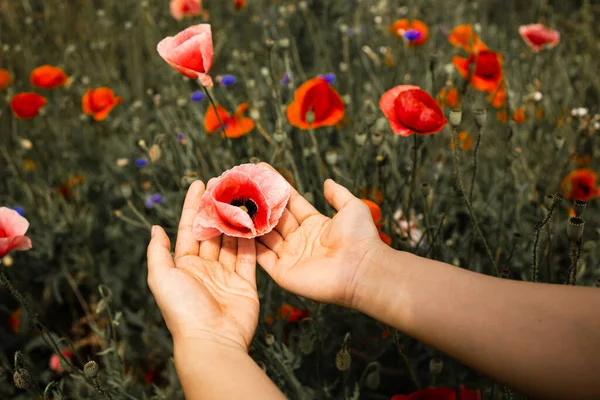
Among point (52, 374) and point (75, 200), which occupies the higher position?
point (75, 200)

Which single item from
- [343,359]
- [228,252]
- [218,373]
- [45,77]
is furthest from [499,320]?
[45,77]

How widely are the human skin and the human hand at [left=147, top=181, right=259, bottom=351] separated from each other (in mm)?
72

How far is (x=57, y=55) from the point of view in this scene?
330 cm

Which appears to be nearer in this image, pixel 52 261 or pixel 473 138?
pixel 52 261

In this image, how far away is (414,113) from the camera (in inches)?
48.9

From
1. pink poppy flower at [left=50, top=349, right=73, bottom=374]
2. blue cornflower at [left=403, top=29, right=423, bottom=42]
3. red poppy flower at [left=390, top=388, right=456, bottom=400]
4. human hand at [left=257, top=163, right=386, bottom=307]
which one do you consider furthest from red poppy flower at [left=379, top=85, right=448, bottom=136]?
A: pink poppy flower at [left=50, top=349, right=73, bottom=374]

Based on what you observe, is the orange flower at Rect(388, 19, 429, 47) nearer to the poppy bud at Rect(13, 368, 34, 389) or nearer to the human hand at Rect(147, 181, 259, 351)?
the human hand at Rect(147, 181, 259, 351)

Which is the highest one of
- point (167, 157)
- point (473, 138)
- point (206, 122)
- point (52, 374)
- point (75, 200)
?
point (206, 122)

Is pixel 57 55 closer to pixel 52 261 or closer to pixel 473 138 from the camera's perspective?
pixel 52 261

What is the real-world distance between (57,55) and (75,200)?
155 centimetres

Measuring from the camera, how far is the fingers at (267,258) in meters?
1.22

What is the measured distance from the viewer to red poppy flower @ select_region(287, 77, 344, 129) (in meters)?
1.60

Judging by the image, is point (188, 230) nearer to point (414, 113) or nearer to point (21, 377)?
point (21, 377)

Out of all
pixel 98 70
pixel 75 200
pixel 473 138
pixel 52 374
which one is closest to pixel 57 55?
pixel 98 70
